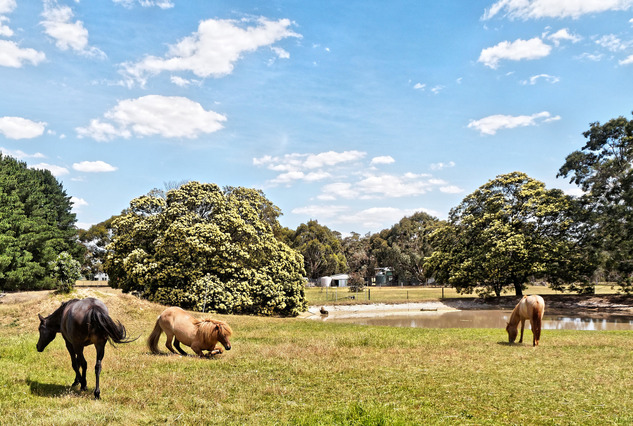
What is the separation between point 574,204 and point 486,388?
39639 mm

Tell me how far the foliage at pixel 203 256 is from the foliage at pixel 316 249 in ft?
144

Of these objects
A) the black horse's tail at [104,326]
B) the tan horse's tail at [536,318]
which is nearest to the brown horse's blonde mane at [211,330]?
the black horse's tail at [104,326]

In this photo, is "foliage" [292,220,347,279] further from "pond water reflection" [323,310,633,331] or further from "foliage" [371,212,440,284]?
"pond water reflection" [323,310,633,331]

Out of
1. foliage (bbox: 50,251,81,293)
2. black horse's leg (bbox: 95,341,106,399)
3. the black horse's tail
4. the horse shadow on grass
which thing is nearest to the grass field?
the horse shadow on grass

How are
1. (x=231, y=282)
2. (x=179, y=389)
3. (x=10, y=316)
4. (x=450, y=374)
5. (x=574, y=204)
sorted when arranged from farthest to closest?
(x=574, y=204) → (x=231, y=282) → (x=10, y=316) → (x=450, y=374) → (x=179, y=389)

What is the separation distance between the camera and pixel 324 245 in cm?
8031

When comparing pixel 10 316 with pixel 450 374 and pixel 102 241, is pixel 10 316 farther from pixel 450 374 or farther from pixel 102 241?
pixel 102 241

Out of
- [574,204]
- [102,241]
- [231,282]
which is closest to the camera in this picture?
[231,282]

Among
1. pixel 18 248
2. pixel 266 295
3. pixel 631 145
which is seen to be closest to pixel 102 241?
pixel 18 248

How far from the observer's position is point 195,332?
40.2 feet

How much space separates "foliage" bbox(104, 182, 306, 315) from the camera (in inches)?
1154

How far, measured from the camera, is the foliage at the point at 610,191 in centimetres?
3588

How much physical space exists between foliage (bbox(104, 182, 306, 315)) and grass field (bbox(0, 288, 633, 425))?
567 inches

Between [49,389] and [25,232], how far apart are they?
4018cm
